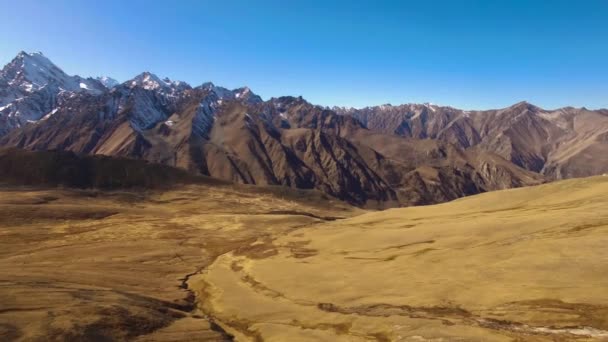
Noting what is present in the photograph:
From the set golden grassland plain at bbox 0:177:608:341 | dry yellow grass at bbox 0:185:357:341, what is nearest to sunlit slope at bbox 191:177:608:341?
golden grassland plain at bbox 0:177:608:341

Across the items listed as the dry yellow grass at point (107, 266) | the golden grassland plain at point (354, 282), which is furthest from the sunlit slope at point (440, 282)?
the dry yellow grass at point (107, 266)

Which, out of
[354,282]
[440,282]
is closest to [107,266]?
[354,282]

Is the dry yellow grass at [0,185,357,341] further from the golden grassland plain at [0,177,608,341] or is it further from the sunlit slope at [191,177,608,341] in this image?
the sunlit slope at [191,177,608,341]

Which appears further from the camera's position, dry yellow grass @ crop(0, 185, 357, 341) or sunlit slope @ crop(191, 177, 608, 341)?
dry yellow grass @ crop(0, 185, 357, 341)

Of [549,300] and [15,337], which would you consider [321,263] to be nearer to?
[549,300]

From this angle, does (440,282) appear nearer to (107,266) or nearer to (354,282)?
(354,282)

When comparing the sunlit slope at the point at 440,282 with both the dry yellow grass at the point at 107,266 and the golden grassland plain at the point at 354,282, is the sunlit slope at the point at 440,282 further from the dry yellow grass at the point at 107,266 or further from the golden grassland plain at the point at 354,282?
the dry yellow grass at the point at 107,266

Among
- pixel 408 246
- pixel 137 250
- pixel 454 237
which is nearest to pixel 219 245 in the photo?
pixel 137 250
